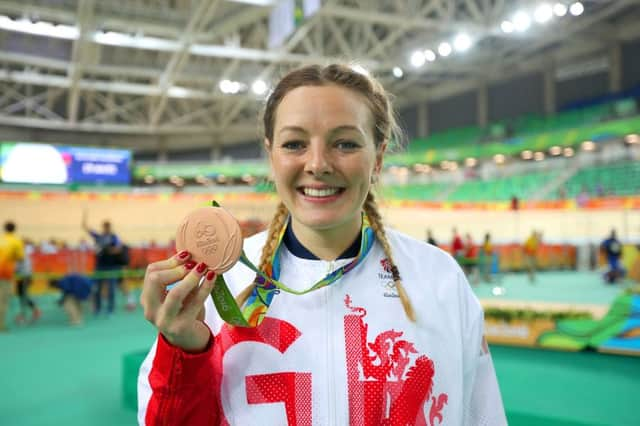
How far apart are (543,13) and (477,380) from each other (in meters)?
→ 15.5

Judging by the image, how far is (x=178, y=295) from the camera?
0.96 m

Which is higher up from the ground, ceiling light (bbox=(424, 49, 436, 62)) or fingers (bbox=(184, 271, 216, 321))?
ceiling light (bbox=(424, 49, 436, 62))

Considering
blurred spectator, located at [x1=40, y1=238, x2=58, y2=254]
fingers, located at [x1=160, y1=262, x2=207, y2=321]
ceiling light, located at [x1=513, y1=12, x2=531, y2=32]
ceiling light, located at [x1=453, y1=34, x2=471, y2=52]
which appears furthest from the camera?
ceiling light, located at [x1=453, y1=34, x2=471, y2=52]

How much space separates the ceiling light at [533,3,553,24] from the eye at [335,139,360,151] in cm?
1533

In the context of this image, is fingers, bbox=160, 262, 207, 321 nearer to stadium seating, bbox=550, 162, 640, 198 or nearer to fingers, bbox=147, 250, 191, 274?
fingers, bbox=147, 250, 191, 274

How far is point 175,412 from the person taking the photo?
3.41 ft

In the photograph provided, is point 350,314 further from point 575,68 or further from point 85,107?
point 85,107

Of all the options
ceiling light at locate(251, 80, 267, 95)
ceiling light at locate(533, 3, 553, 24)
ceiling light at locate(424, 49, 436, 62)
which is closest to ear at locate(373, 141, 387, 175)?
ceiling light at locate(533, 3, 553, 24)

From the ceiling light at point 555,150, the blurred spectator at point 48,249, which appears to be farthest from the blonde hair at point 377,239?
the ceiling light at point 555,150

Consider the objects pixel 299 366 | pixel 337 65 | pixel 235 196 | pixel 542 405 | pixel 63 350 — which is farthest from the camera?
pixel 235 196

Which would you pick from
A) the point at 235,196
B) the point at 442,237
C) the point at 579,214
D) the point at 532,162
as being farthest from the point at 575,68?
the point at 235,196

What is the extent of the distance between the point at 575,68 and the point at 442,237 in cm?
1290

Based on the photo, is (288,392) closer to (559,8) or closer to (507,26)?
(559,8)

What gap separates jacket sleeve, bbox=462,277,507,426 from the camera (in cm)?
122
